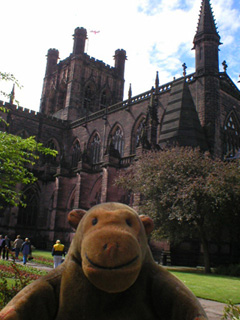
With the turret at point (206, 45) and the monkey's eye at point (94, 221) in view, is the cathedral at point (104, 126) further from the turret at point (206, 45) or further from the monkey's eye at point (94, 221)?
the monkey's eye at point (94, 221)

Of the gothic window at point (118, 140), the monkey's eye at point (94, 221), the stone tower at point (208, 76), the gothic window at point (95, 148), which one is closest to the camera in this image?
the monkey's eye at point (94, 221)

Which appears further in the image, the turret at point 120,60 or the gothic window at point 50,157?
Result: the turret at point 120,60

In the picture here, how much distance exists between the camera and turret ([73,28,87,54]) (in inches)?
1725

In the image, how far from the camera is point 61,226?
2817cm

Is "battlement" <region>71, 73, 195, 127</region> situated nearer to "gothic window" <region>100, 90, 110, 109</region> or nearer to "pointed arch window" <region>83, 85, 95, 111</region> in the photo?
"pointed arch window" <region>83, 85, 95, 111</region>

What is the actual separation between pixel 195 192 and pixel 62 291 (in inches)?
470

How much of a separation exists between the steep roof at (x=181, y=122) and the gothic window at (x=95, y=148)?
10.5 m

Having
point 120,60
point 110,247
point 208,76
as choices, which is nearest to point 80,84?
point 120,60

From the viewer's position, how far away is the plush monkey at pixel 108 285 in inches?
80.3

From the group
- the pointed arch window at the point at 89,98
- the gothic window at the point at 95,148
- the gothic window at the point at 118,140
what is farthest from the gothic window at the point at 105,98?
the gothic window at the point at 118,140

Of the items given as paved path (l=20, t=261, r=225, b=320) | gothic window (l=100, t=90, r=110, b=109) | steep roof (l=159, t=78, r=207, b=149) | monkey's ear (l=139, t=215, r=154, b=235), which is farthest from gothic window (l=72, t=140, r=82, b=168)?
monkey's ear (l=139, t=215, r=154, b=235)

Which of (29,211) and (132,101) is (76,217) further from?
(29,211)

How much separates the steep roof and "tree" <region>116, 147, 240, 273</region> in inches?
213

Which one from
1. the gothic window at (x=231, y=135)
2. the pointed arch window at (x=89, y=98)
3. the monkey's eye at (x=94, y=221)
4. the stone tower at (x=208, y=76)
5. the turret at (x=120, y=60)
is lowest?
the monkey's eye at (x=94, y=221)
